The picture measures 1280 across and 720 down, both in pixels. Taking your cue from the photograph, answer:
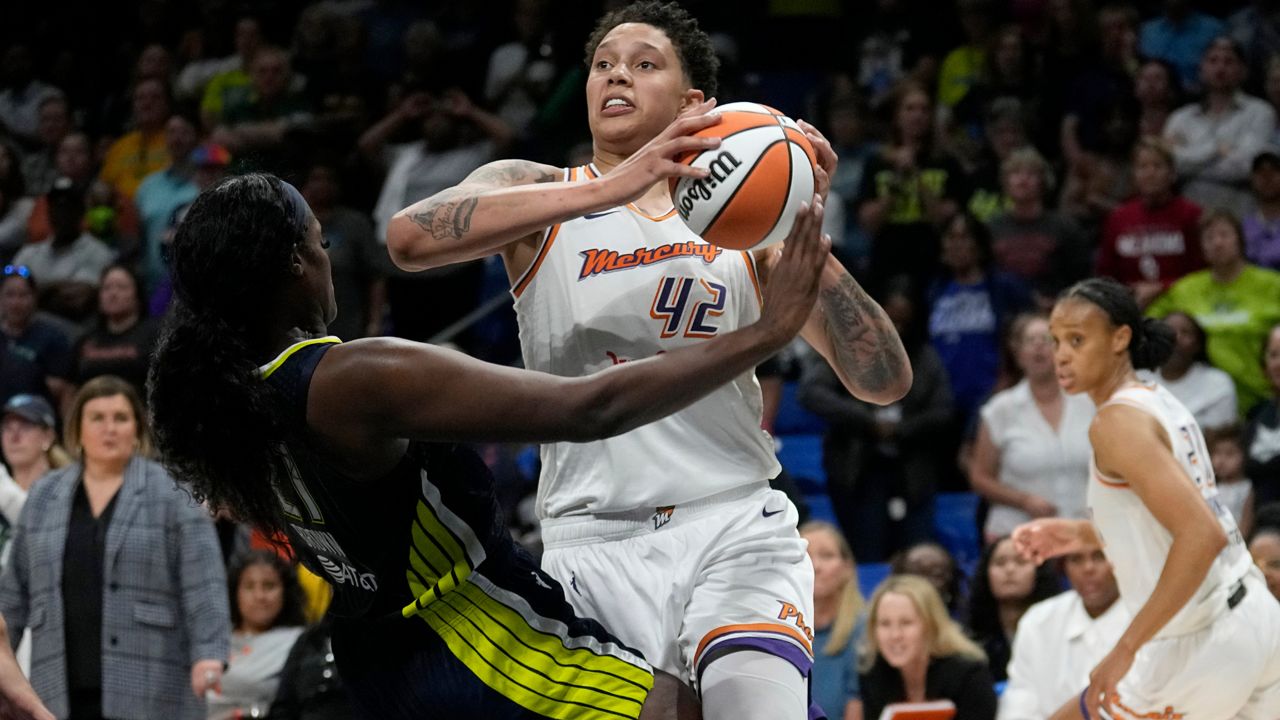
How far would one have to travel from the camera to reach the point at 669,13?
14.5ft

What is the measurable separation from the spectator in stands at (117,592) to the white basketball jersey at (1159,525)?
12.1 feet

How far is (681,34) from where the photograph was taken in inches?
173

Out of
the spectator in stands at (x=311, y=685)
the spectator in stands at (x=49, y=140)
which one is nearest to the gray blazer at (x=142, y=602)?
the spectator in stands at (x=311, y=685)

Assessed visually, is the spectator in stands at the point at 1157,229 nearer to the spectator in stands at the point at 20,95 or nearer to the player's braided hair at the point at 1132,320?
the player's braided hair at the point at 1132,320

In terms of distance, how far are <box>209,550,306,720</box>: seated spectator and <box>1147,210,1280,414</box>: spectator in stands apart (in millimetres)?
4976

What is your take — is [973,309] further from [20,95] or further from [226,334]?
[20,95]

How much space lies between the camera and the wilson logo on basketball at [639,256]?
13.7ft

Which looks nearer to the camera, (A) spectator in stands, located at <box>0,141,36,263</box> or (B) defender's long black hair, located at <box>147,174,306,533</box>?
(B) defender's long black hair, located at <box>147,174,306,533</box>

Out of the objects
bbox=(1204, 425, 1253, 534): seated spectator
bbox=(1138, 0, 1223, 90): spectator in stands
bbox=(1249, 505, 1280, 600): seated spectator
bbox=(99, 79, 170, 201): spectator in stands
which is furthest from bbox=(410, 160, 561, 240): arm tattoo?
bbox=(99, 79, 170, 201): spectator in stands

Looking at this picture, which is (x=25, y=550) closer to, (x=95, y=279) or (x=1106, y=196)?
(x=95, y=279)

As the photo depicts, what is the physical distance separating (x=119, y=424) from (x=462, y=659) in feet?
14.3

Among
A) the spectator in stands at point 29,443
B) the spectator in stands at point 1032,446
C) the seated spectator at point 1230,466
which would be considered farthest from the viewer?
the spectator in stands at point 1032,446

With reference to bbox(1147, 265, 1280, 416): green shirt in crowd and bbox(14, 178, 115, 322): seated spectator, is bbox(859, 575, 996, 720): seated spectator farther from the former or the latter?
bbox(14, 178, 115, 322): seated spectator

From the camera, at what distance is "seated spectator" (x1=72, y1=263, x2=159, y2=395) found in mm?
9602
